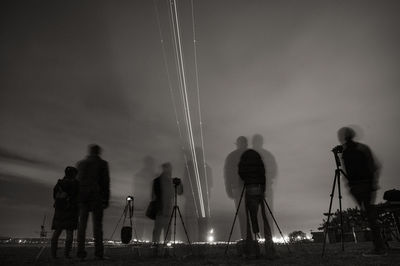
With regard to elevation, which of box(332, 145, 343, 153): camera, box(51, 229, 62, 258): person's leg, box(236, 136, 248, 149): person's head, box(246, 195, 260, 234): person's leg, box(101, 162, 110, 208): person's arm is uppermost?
box(236, 136, 248, 149): person's head

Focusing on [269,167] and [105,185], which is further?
[269,167]

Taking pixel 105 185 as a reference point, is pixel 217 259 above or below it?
below

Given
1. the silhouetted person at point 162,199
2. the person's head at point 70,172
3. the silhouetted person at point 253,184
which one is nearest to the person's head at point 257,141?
the silhouetted person at point 253,184

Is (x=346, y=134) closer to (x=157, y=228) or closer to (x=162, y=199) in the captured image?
(x=162, y=199)

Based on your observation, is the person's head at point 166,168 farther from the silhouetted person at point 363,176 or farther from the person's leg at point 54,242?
the silhouetted person at point 363,176

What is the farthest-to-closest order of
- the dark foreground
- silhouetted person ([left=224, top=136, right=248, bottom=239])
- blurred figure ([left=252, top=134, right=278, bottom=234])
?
blurred figure ([left=252, top=134, right=278, bottom=234]), silhouetted person ([left=224, top=136, right=248, bottom=239]), the dark foreground

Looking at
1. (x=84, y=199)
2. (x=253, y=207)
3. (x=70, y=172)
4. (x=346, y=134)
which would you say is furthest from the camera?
(x=70, y=172)

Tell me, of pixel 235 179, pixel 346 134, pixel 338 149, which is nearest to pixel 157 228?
Answer: pixel 235 179

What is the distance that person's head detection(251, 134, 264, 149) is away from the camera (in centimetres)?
714

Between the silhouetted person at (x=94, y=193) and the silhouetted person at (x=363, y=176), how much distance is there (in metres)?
4.86

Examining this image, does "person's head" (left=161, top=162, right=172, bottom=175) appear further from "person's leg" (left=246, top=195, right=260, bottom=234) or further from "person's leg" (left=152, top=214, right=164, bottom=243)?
"person's leg" (left=246, top=195, right=260, bottom=234)

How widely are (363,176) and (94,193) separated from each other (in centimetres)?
521

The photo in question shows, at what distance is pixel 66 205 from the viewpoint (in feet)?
20.4

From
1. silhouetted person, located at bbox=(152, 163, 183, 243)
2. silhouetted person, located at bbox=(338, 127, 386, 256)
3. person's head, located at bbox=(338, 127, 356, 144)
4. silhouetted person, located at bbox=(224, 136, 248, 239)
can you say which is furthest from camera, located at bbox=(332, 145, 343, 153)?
silhouetted person, located at bbox=(152, 163, 183, 243)
